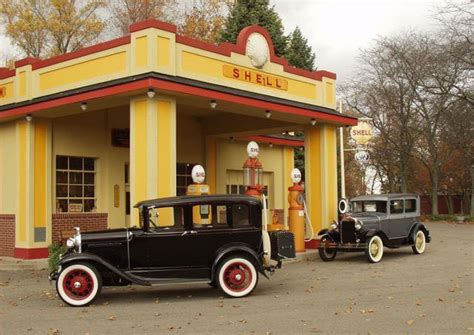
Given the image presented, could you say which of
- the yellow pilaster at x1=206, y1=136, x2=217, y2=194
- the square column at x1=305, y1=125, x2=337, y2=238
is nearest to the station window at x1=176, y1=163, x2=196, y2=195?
the yellow pilaster at x1=206, y1=136, x2=217, y2=194

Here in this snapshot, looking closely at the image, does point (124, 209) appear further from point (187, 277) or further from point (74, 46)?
point (74, 46)

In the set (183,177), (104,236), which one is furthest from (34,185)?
(104,236)

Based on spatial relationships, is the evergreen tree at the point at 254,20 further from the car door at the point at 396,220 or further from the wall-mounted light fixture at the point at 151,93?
the wall-mounted light fixture at the point at 151,93

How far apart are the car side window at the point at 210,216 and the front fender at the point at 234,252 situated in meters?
0.42

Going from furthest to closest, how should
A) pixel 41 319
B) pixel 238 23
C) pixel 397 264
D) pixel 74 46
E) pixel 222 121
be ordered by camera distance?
pixel 74 46, pixel 238 23, pixel 222 121, pixel 397 264, pixel 41 319

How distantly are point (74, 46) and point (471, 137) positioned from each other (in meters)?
24.4

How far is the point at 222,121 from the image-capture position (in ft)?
62.7

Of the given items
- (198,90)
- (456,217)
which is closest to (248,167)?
(198,90)

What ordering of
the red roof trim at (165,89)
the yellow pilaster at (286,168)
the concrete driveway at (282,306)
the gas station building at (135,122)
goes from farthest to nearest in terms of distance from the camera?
the yellow pilaster at (286,168)
the gas station building at (135,122)
the red roof trim at (165,89)
the concrete driveway at (282,306)

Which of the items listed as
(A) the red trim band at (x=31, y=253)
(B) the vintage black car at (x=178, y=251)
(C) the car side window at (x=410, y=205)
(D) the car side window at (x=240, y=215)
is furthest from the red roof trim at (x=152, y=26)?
(C) the car side window at (x=410, y=205)

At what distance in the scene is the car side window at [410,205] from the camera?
16041 mm

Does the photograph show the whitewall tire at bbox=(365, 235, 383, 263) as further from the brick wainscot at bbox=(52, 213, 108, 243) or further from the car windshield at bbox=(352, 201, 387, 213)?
the brick wainscot at bbox=(52, 213, 108, 243)

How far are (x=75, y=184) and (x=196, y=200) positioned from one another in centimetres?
717

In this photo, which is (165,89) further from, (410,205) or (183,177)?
(410,205)
